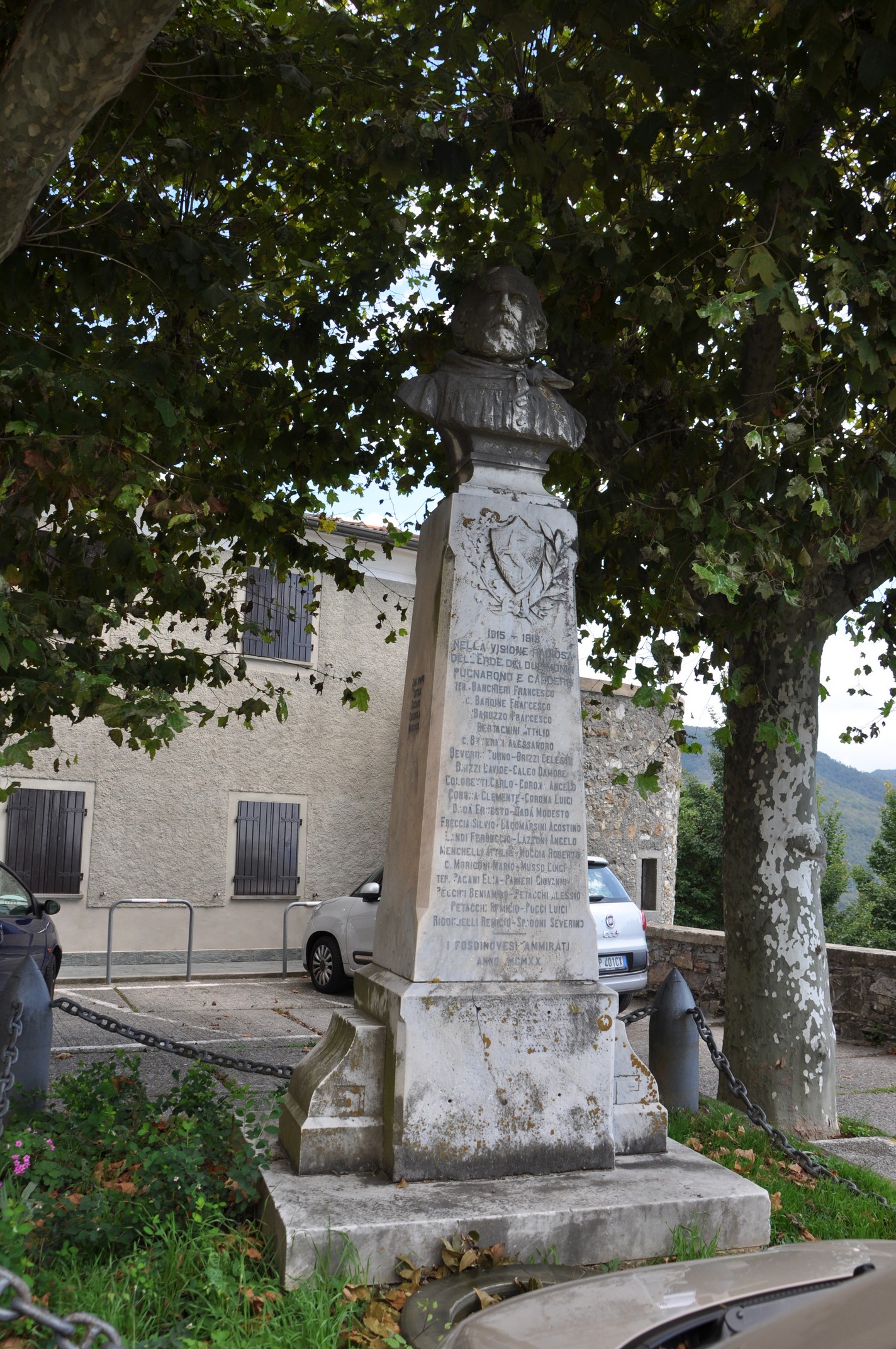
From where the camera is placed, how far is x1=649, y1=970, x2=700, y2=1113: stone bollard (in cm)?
567

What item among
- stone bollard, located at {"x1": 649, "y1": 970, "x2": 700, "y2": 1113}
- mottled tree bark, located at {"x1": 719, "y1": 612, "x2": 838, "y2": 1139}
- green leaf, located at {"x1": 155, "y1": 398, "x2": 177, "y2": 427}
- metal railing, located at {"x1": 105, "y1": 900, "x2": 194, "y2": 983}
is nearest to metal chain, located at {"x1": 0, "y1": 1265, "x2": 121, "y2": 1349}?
green leaf, located at {"x1": 155, "y1": 398, "x2": 177, "y2": 427}

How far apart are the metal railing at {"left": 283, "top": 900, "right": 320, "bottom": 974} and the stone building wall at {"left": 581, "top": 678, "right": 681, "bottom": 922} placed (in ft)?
14.2

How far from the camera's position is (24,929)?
8906mm

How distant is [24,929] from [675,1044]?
231 inches

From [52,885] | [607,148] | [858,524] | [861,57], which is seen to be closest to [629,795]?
[52,885]

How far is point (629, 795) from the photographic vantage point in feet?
53.7

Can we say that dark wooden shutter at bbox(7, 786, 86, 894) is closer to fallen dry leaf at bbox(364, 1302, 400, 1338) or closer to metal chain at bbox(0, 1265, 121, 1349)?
fallen dry leaf at bbox(364, 1302, 400, 1338)

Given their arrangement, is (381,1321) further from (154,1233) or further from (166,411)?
(166,411)

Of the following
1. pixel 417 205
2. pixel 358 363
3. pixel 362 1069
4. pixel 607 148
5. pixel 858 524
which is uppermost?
pixel 417 205

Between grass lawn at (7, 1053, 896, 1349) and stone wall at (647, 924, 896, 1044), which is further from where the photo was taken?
stone wall at (647, 924, 896, 1044)

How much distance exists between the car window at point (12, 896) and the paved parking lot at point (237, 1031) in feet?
3.48

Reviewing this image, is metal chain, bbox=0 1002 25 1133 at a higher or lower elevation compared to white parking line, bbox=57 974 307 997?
higher

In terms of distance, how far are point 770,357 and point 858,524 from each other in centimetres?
117

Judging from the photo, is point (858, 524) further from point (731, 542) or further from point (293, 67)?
point (293, 67)
